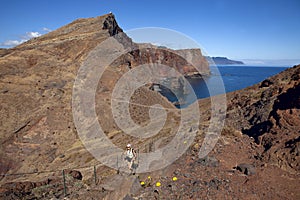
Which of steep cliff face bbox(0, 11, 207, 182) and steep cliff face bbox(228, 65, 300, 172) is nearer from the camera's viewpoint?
steep cliff face bbox(228, 65, 300, 172)

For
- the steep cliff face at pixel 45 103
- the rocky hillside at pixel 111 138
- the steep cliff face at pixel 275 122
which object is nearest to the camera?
the rocky hillside at pixel 111 138

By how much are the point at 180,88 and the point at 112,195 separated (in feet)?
205

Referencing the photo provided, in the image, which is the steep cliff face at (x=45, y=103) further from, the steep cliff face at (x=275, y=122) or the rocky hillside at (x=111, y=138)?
the steep cliff face at (x=275, y=122)

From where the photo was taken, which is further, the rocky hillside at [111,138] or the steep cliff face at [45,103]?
the steep cliff face at [45,103]

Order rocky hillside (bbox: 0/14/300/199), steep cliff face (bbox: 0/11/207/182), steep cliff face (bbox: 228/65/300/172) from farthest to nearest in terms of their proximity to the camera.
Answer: steep cliff face (bbox: 0/11/207/182)
steep cliff face (bbox: 228/65/300/172)
rocky hillside (bbox: 0/14/300/199)

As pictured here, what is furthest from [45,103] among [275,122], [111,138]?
[275,122]

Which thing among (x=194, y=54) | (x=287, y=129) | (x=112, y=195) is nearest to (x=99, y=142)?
(x=112, y=195)

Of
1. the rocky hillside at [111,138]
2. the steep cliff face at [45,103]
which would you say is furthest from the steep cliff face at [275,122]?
the steep cliff face at [45,103]

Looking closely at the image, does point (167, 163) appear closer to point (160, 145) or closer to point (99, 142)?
point (160, 145)

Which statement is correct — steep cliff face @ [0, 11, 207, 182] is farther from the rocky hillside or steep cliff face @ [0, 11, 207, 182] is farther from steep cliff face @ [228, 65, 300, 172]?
steep cliff face @ [228, 65, 300, 172]

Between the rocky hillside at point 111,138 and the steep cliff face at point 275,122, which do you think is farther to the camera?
the steep cliff face at point 275,122

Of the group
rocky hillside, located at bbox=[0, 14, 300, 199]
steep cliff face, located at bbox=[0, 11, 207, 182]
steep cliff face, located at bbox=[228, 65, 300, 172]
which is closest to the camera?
rocky hillside, located at bbox=[0, 14, 300, 199]

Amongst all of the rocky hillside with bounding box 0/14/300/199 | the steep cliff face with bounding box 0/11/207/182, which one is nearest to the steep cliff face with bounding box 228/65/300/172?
the rocky hillside with bounding box 0/14/300/199

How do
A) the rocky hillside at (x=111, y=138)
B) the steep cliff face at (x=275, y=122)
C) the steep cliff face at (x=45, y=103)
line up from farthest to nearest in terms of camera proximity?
the steep cliff face at (x=45, y=103), the steep cliff face at (x=275, y=122), the rocky hillside at (x=111, y=138)
